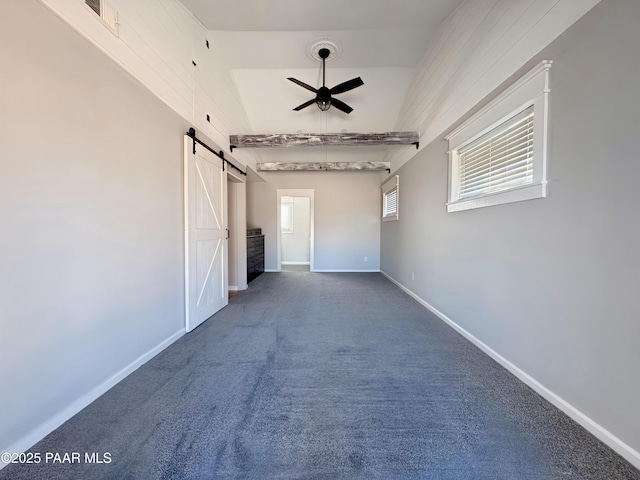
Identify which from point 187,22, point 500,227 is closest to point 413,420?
point 500,227

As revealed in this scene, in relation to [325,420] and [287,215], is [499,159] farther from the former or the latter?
[287,215]

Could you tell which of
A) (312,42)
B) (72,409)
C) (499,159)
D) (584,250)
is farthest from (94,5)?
(584,250)

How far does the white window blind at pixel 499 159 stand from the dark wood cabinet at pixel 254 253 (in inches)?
160

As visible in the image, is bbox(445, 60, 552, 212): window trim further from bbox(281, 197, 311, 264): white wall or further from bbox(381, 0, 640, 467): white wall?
bbox(281, 197, 311, 264): white wall

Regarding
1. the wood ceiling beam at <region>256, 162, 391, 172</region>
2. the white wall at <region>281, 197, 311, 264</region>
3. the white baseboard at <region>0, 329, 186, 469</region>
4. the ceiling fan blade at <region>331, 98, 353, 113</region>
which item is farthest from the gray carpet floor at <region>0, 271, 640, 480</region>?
the white wall at <region>281, 197, 311, 264</region>

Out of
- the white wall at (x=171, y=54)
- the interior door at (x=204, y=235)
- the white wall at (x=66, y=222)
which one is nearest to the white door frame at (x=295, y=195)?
the white wall at (x=171, y=54)

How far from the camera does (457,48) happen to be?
2.48 meters

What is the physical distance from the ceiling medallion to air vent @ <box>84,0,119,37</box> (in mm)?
2054

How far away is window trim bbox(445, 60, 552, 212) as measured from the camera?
5.15 feet

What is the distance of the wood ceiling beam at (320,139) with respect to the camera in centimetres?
375

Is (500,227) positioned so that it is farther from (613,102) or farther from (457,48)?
(457,48)

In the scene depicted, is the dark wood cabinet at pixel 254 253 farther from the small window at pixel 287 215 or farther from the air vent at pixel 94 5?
the air vent at pixel 94 5

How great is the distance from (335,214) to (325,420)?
16.9 feet

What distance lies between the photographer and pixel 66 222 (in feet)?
4.47
